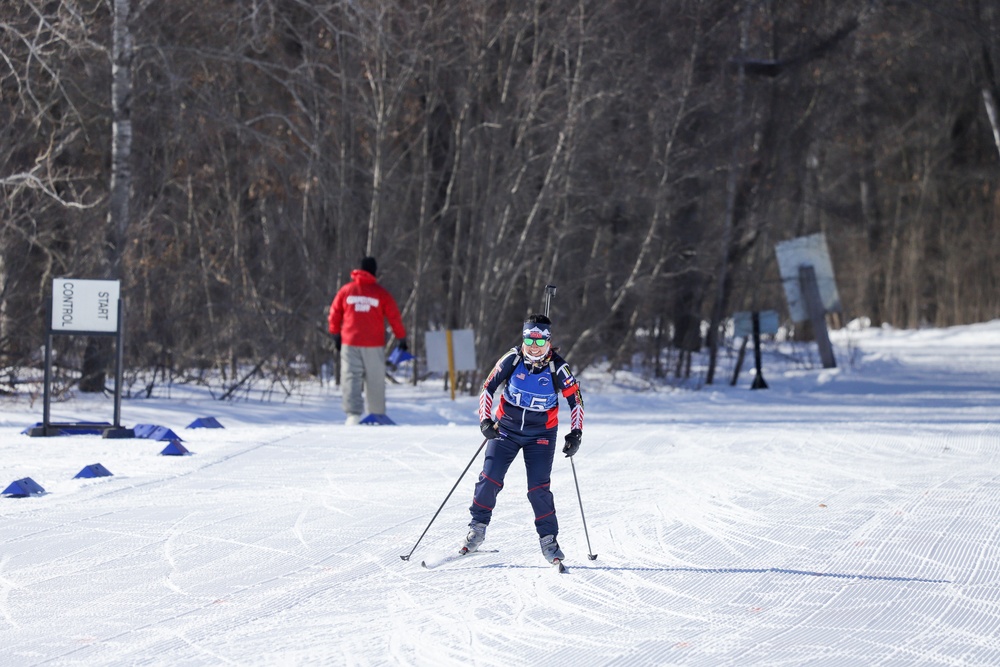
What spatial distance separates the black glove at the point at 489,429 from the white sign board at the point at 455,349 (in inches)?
438

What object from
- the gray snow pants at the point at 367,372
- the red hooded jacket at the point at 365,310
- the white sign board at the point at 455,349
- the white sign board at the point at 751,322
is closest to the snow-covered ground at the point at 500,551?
the gray snow pants at the point at 367,372

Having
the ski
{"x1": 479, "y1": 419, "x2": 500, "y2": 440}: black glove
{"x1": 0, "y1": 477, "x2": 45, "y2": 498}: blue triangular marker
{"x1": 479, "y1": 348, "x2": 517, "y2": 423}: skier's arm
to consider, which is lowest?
the ski

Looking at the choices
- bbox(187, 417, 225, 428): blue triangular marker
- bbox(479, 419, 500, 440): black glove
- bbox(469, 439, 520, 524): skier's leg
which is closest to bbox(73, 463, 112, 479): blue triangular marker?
bbox(187, 417, 225, 428): blue triangular marker

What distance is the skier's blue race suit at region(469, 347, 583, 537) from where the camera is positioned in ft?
25.4

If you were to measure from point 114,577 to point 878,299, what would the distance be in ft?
163

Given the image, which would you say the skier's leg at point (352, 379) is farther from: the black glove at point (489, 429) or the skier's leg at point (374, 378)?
the black glove at point (489, 429)

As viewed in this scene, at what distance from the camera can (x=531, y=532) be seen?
8.64 m

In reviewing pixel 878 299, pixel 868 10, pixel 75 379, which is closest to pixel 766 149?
pixel 868 10

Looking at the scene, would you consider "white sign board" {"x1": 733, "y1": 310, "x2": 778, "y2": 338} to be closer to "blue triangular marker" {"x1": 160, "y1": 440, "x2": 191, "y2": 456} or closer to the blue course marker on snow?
the blue course marker on snow

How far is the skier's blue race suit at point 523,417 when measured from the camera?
25.4ft

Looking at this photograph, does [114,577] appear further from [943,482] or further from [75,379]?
[75,379]

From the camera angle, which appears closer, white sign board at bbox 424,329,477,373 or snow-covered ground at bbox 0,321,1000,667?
snow-covered ground at bbox 0,321,1000,667

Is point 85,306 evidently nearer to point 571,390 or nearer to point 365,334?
point 365,334

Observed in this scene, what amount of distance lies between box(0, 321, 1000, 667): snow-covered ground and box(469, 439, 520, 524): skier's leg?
30cm
